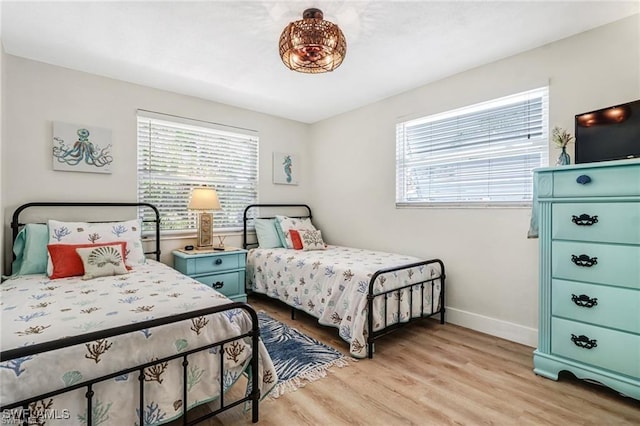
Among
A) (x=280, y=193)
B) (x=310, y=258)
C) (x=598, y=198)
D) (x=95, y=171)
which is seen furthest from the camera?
(x=280, y=193)

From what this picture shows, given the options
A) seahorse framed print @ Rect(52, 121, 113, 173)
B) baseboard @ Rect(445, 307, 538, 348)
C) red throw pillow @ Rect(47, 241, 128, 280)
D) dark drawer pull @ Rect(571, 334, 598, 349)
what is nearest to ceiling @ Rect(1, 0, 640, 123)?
seahorse framed print @ Rect(52, 121, 113, 173)

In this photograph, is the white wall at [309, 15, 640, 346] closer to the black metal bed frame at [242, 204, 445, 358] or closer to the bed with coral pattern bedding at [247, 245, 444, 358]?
the black metal bed frame at [242, 204, 445, 358]

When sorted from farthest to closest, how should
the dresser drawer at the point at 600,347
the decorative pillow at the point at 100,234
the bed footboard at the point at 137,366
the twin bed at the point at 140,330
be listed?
the decorative pillow at the point at 100,234
the dresser drawer at the point at 600,347
the twin bed at the point at 140,330
the bed footboard at the point at 137,366

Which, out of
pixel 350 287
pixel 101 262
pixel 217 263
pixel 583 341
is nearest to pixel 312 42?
pixel 350 287

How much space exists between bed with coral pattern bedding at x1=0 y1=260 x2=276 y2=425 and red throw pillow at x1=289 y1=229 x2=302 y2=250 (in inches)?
71.6

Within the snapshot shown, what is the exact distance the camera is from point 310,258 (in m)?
3.13

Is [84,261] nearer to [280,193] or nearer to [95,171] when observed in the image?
[95,171]

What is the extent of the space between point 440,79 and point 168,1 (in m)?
2.48

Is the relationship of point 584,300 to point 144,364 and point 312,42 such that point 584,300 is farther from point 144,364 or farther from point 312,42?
point 144,364

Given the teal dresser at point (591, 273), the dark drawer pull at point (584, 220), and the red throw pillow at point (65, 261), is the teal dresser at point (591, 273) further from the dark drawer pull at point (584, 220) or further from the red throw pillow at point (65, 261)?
the red throw pillow at point (65, 261)

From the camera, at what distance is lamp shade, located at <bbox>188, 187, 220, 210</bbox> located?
3.22 meters

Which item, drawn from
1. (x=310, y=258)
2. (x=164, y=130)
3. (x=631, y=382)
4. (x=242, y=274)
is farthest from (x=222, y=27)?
(x=631, y=382)

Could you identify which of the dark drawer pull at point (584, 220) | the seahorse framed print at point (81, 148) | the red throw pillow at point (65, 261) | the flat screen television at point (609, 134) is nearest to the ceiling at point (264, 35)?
the seahorse framed print at point (81, 148)

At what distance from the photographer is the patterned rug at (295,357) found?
2.02 metres
